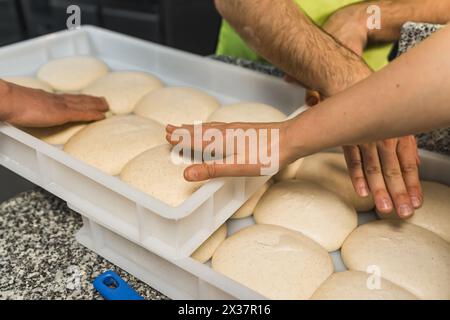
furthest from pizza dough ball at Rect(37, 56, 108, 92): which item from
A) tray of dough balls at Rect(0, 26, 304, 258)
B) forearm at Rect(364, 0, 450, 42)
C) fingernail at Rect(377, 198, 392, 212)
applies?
fingernail at Rect(377, 198, 392, 212)

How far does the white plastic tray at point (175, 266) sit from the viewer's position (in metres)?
0.73

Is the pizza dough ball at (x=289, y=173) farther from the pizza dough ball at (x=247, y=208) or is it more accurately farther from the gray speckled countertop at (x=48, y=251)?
the gray speckled countertop at (x=48, y=251)

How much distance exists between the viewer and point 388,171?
0.95m

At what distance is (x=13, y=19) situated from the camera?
11.7ft

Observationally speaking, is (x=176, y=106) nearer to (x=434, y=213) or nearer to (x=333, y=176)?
(x=333, y=176)

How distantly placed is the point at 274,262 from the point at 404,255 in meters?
0.27

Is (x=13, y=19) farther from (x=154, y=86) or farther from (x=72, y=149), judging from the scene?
(x=72, y=149)

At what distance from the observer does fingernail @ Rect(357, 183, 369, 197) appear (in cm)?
96

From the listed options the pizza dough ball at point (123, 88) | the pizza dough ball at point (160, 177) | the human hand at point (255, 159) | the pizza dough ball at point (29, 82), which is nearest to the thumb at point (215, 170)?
the human hand at point (255, 159)

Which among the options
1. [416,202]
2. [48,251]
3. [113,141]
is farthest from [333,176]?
[48,251]

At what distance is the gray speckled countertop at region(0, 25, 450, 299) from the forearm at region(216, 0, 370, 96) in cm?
16

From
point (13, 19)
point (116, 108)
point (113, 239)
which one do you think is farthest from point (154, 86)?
point (13, 19)

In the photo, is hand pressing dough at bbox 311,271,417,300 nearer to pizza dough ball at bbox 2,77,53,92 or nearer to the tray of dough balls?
the tray of dough balls

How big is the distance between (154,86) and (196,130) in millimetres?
598
